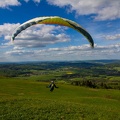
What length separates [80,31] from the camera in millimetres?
20344

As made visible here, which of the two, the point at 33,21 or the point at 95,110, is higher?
the point at 33,21

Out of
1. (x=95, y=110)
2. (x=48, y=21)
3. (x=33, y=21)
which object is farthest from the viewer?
(x=95, y=110)

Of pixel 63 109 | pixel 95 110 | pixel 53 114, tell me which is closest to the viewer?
pixel 53 114

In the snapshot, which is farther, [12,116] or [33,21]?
[12,116]

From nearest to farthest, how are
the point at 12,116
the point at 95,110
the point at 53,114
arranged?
1. the point at 12,116
2. the point at 53,114
3. the point at 95,110

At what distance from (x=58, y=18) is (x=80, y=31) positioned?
2269 millimetres

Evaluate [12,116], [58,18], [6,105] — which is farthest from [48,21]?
[6,105]

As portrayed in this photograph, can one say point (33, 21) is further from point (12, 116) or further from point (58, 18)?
point (12, 116)

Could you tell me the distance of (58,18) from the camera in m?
19.5

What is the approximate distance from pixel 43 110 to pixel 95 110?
22.2 feet

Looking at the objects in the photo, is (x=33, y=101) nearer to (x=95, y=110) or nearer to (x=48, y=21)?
(x=95, y=110)

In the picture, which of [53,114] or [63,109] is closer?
[53,114]

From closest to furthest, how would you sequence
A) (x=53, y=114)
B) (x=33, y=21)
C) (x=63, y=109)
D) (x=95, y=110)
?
(x=33, y=21) → (x=53, y=114) → (x=63, y=109) → (x=95, y=110)

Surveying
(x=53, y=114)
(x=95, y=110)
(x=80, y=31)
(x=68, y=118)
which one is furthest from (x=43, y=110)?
(x=80, y=31)
